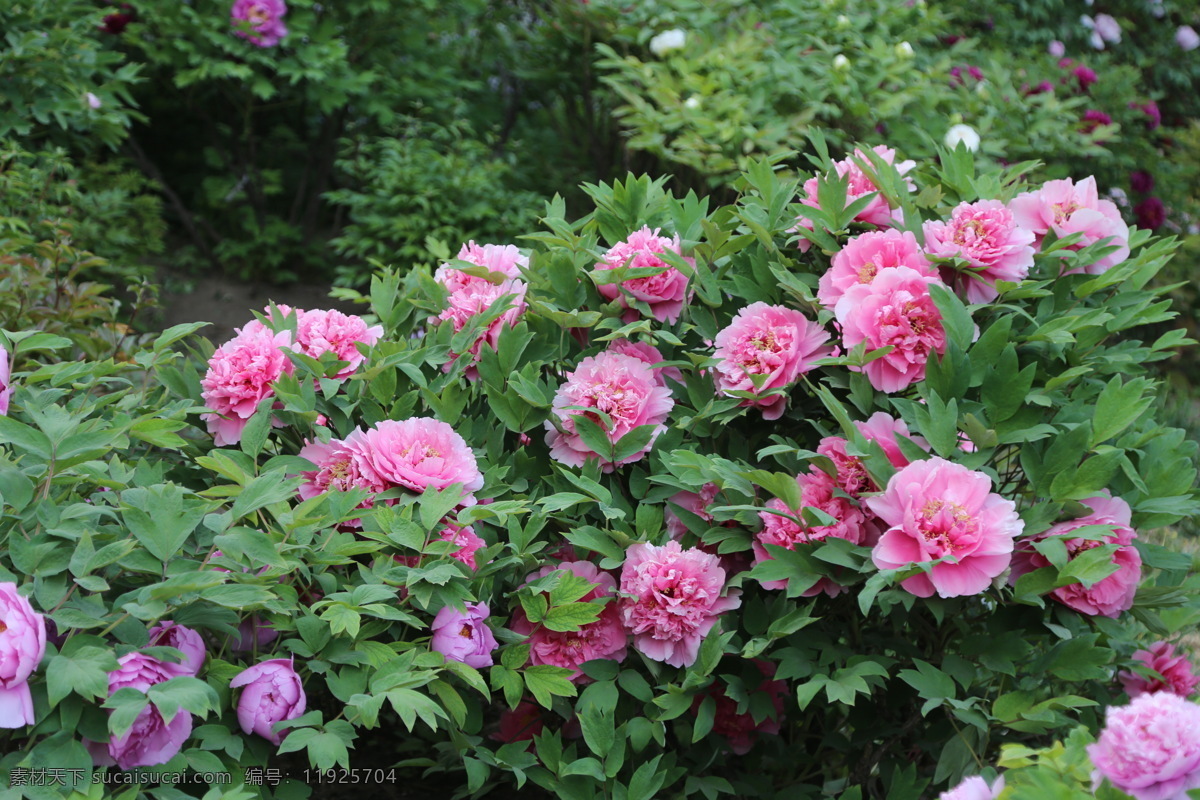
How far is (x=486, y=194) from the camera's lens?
487 centimetres

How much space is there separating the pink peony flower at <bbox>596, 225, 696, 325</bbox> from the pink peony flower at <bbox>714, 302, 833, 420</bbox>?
0.55ft

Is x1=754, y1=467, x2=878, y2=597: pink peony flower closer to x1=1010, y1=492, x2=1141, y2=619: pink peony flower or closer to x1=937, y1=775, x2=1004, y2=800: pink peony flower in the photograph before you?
x1=1010, y1=492, x2=1141, y2=619: pink peony flower

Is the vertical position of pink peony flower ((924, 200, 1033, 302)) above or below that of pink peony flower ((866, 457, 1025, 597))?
above

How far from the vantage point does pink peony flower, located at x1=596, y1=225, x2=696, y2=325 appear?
5.86 feet

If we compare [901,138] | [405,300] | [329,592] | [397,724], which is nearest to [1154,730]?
[329,592]

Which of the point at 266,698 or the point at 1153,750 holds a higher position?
the point at 1153,750

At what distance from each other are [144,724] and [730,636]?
2.60 ft

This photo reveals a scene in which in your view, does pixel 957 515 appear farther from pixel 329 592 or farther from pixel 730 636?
pixel 329 592

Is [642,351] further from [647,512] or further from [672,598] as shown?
[672,598]

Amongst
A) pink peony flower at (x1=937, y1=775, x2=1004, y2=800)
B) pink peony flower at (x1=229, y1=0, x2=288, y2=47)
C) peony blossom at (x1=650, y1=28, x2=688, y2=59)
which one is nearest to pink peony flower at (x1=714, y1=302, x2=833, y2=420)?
pink peony flower at (x1=937, y1=775, x2=1004, y2=800)

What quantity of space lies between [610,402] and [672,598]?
0.32m

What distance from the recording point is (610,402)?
5.48ft

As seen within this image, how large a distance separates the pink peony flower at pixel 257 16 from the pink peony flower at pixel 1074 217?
13.1 ft

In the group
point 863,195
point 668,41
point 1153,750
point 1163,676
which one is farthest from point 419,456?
point 668,41
